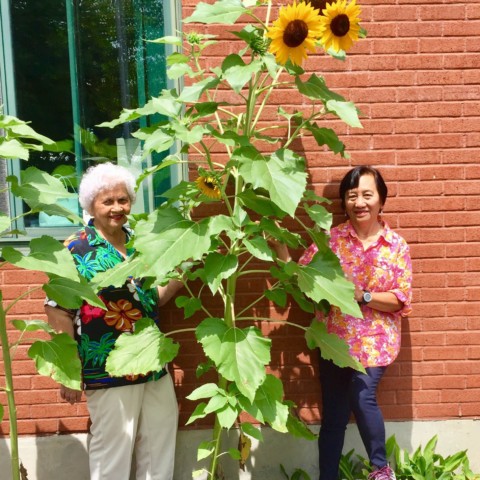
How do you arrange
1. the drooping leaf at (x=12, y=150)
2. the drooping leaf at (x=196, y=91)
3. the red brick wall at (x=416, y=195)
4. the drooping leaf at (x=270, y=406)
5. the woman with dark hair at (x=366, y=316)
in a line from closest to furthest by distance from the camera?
the drooping leaf at (x=12, y=150)
the drooping leaf at (x=196, y=91)
the drooping leaf at (x=270, y=406)
the woman with dark hair at (x=366, y=316)
the red brick wall at (x=416, y=195)

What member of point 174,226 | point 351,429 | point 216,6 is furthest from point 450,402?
point 216,6

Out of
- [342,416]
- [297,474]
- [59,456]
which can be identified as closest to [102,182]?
[59,456]

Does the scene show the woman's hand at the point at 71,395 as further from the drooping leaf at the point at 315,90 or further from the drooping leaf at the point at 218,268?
the drooping leaf at the point at 315,90

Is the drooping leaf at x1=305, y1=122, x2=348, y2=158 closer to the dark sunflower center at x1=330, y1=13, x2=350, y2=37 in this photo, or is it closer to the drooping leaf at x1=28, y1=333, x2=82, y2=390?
the dark sunflower center at x1=330, y1=13, x2=350, y2=37

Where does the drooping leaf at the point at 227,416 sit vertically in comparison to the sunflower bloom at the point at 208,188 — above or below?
below

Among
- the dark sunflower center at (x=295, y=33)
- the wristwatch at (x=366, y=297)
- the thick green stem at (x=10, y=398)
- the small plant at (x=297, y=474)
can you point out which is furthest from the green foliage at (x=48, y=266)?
the small plant at (x=297, y=474)

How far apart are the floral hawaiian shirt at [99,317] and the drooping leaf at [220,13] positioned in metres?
1.19

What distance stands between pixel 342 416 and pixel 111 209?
1606 millimetres

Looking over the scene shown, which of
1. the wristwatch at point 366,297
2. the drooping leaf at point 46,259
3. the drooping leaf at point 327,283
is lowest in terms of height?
the wristwatch at point 366,297

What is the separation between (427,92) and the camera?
11.7 feet

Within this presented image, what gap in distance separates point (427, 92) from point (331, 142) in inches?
36.8

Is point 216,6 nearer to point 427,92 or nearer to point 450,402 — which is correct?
point 427,92

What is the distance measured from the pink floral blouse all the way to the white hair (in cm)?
112

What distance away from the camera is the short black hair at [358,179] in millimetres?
3312
